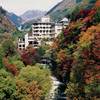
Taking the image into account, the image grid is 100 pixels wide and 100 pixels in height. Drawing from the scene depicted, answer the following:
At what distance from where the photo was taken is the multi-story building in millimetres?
136375

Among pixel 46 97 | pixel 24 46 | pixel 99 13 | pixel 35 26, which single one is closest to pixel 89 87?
pixel 46 97

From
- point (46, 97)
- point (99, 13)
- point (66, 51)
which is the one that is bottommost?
point (46, 97)

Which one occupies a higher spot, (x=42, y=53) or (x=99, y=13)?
(x=99, y=13)

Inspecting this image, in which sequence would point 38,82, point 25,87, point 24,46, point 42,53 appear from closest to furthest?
point 25,87 < point 38,82 < point 42,53 < point 24,46

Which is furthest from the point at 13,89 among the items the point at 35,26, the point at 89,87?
the point at 35,26

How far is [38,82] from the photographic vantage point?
6919cm

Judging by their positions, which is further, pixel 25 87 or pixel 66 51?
pixel 66 51

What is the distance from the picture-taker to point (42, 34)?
481 feet

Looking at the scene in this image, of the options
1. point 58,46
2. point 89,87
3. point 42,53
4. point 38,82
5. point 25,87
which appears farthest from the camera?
point 42,53

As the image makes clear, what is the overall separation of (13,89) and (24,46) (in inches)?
3019

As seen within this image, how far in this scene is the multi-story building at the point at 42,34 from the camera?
447 feet

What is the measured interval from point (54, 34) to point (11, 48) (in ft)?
143

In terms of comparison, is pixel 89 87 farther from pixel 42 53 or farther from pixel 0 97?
pixel 42 53

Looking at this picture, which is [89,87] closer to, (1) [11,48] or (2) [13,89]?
(2) [13,89]
